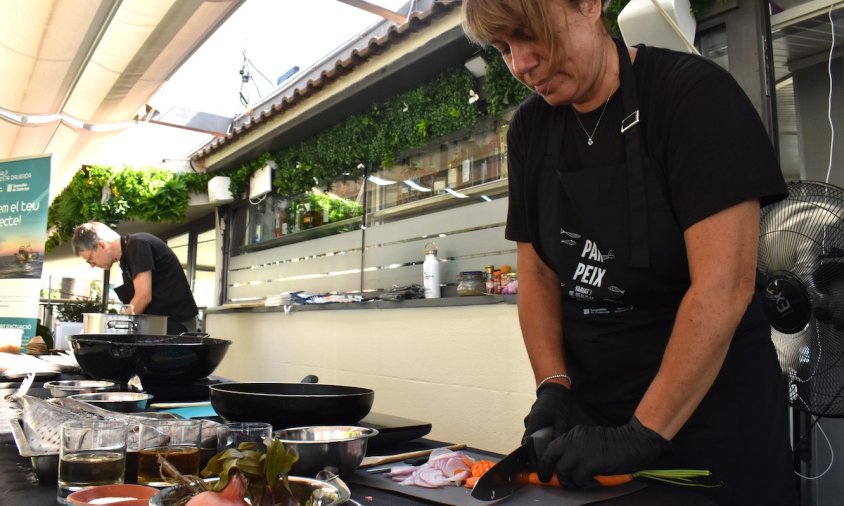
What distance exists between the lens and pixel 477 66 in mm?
4117

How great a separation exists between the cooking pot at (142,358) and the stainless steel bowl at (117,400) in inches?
7.9

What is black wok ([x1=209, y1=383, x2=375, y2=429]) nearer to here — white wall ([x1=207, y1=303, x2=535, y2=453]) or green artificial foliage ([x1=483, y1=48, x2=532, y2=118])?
white wall ([x1=207, y1=303, x2=535, y2=453])

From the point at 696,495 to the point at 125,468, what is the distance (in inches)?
28.9

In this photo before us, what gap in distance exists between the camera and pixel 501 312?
11.3 ft

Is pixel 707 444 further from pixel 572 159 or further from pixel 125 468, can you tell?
pixel 125 468

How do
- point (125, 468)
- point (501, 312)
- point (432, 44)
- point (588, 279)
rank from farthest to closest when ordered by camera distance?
point (432, 44), point (501, 312), point (588, 279), point (125, 468)

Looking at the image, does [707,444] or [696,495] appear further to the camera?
[707,444]

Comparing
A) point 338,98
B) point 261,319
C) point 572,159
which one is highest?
point 338,98

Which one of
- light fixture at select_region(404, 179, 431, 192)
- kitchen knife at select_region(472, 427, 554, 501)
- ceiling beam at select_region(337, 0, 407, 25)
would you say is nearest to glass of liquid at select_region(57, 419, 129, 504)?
kitchen knife at select_region(472, 427, 554, 501)

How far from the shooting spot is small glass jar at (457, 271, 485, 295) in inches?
149

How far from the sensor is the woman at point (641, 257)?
0.96 meters

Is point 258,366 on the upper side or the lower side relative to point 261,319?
lower

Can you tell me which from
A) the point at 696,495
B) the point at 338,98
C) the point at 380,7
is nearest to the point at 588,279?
the point at 696,495

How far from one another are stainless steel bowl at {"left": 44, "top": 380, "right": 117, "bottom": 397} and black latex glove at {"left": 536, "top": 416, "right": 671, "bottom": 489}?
1059mm
